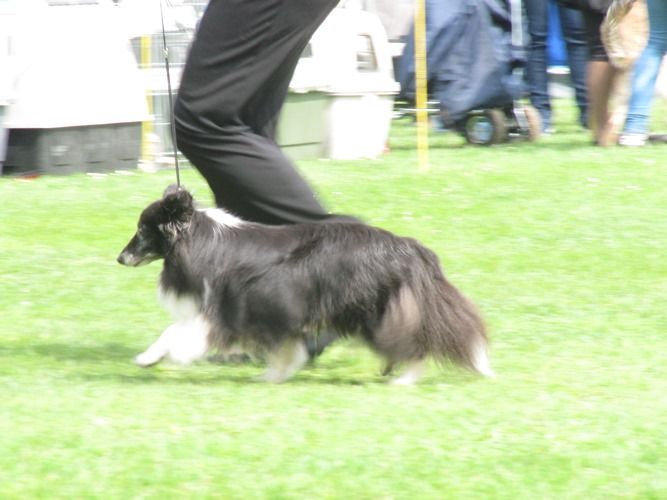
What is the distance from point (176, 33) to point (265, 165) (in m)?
4.85

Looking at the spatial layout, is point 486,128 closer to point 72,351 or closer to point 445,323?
point 72,351

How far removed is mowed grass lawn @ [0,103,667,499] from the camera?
3492 millimetres

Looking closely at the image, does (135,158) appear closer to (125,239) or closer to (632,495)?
(125,239)

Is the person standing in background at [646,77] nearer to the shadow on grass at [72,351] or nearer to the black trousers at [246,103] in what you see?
the black trousers at [246,103]

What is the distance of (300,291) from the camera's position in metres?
4.34

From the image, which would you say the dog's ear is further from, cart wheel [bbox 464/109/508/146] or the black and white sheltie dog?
cart wheel [bbox 464/109/508/146]

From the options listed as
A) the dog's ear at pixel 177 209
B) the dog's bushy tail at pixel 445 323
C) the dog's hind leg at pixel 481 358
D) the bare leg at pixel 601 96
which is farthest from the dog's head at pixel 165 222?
the bare leg at pixel 601 96

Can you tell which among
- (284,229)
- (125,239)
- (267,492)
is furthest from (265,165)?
(125,239)

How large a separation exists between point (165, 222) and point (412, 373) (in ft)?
3.03

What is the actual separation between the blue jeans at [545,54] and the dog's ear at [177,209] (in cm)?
689

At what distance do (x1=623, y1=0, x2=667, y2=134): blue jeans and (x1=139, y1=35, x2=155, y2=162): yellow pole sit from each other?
3.41m

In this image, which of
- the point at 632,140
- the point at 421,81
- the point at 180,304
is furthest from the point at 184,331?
the point at 632,140

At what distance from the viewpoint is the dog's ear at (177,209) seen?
436 centimetres

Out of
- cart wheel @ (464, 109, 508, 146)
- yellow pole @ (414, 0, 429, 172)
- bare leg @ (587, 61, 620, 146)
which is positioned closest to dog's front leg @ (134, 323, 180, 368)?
yellow pole @ (414, 0, 429, 172)
